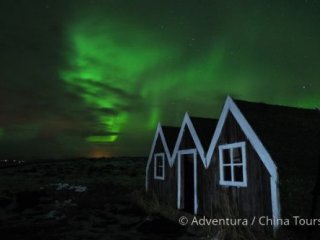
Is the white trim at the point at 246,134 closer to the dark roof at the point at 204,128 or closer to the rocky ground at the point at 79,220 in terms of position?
the dark roof at the point at 204,128

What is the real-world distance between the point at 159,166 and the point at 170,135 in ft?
6.86

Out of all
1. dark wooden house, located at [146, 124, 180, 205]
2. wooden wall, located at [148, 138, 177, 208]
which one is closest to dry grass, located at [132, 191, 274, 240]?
wooden wall, located at [148, 138, 177, 208]

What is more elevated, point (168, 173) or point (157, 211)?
point (168, 173)

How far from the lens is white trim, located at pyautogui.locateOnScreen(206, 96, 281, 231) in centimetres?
872

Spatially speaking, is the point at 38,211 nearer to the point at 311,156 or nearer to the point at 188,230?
the point at 188,230

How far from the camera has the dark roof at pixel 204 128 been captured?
1368 centimetres

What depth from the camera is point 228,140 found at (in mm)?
11273

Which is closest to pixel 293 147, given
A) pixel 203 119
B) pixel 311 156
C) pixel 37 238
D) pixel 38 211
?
pixel 311 156

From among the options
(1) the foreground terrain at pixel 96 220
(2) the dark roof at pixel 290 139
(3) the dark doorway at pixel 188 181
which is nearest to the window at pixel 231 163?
(2) the dark roof at pixel 290 139

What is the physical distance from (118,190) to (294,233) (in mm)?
19863

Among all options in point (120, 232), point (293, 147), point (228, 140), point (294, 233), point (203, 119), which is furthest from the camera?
point (203, 119)

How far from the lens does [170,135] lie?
59.0 feet

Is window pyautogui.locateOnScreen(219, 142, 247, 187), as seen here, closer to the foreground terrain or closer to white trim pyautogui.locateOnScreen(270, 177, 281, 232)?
white trim pyautogui.locateOnScreen(270, 177, 281, 232)

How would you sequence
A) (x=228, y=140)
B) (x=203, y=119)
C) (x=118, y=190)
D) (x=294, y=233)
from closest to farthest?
(x=294, y=233)
(x=228, y=140)
(x=203, y=119)
(x=118, y=190)
